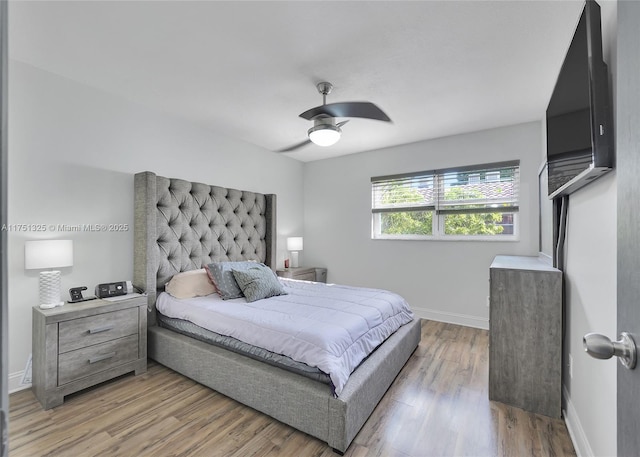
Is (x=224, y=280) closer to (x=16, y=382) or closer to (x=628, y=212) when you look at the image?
(x=16, y=382)

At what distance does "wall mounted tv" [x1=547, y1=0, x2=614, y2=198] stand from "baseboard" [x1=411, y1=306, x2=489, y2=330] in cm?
218

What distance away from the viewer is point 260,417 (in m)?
1.85

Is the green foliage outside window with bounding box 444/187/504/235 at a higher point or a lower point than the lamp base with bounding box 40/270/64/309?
higher

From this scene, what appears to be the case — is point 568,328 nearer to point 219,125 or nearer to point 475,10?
point 475,10

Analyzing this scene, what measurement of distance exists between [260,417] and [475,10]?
2.75 metres

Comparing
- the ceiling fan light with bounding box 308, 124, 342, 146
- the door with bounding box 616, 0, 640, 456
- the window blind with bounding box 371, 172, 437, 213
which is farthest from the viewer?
the window blind with bounding box 371, 172, 437, 213

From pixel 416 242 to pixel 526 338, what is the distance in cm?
205

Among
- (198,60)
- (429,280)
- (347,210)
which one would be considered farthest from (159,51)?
(429,280)

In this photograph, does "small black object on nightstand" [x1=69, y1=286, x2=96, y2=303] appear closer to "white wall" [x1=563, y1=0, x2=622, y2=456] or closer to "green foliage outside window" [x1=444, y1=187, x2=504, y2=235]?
"white wall" [x1=563, y1=0, x2=622, y2=456]

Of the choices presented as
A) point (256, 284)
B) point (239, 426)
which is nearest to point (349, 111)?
point (256, 284)

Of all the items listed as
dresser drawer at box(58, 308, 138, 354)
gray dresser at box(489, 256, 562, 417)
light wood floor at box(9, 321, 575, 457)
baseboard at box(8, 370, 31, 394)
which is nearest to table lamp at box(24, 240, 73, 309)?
dresser drawer at box(58, 308, 138, 354)

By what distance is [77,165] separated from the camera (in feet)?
7.97

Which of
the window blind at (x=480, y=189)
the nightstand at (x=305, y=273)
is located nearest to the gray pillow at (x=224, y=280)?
the nightstand at (x=305, y=273)

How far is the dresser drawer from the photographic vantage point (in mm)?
2012
